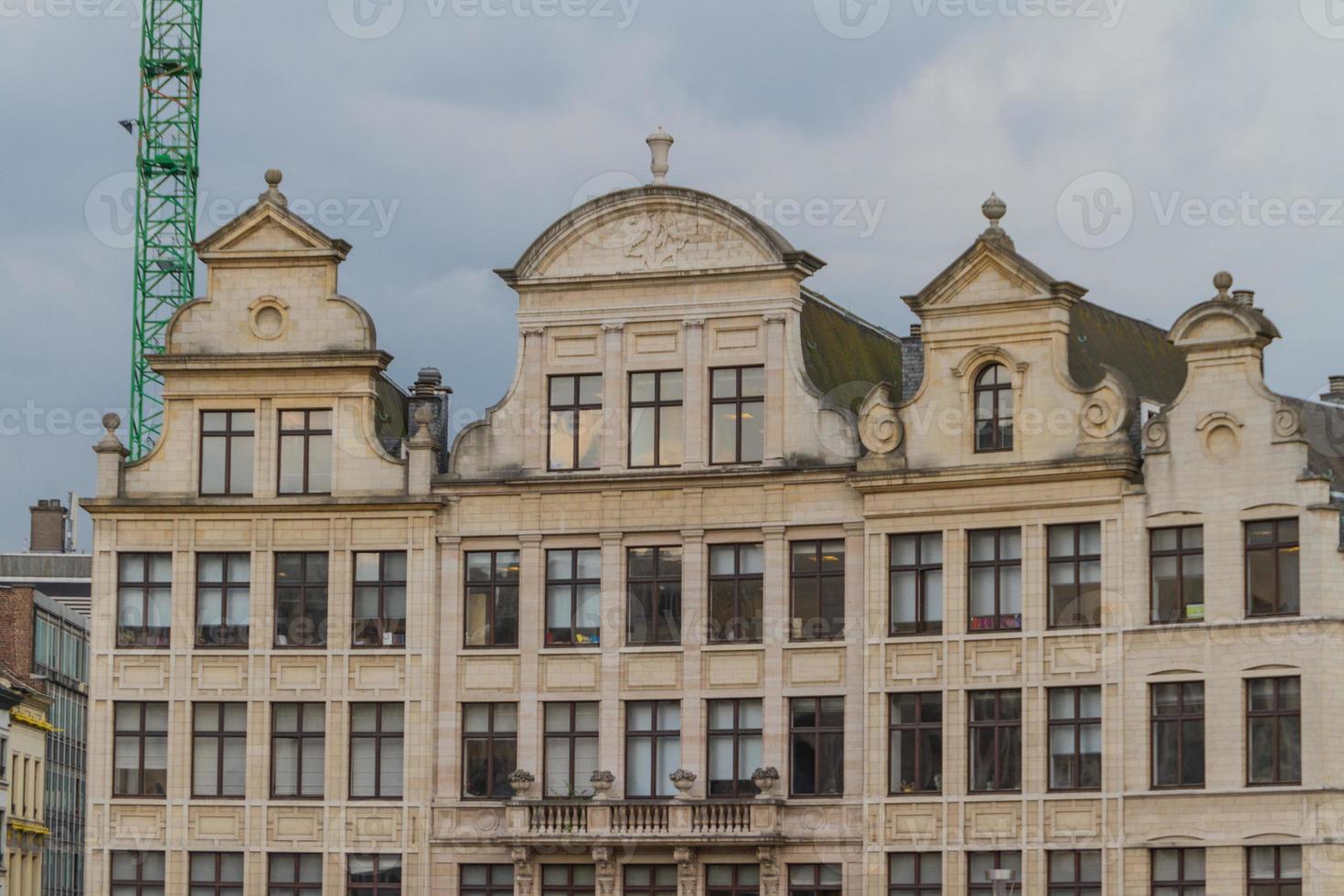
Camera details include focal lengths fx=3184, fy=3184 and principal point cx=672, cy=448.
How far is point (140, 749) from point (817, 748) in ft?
43.2

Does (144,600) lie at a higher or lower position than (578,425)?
lower

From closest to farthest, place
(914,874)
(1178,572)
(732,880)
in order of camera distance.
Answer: (1178,572)
(914,874)
(732,880)

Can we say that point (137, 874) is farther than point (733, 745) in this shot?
Yes

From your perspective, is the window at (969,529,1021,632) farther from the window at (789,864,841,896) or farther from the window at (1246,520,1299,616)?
the window at (789,864,841,896)

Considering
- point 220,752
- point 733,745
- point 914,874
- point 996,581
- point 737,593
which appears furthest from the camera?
point 220,752

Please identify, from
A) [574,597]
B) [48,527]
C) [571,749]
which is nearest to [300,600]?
[574,597]

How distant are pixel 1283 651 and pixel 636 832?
1233 cm

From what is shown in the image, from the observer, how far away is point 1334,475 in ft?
190

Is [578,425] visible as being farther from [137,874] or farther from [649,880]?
[137,874]

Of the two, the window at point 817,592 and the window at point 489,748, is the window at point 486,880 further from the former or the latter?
the window at point 817,592

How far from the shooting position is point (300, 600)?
201 ft

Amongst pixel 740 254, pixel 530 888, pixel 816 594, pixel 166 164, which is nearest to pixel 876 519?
pixel 816 594

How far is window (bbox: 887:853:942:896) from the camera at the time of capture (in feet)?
189

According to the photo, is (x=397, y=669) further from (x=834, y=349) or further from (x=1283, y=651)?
(x=1283, y=651)
